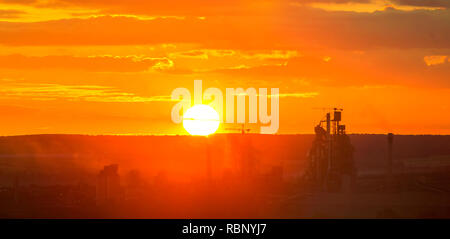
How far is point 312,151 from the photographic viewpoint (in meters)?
147

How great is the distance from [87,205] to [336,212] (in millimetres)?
24373

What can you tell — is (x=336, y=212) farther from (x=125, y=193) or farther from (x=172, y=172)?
(x=172, y=172)

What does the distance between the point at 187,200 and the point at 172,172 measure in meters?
58.7

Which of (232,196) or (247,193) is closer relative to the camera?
(232,196)

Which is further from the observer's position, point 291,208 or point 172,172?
point 172,172

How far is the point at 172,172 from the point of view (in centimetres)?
17550

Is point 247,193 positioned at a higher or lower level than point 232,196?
higher

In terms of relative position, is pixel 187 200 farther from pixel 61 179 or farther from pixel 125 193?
pixel 61 179
